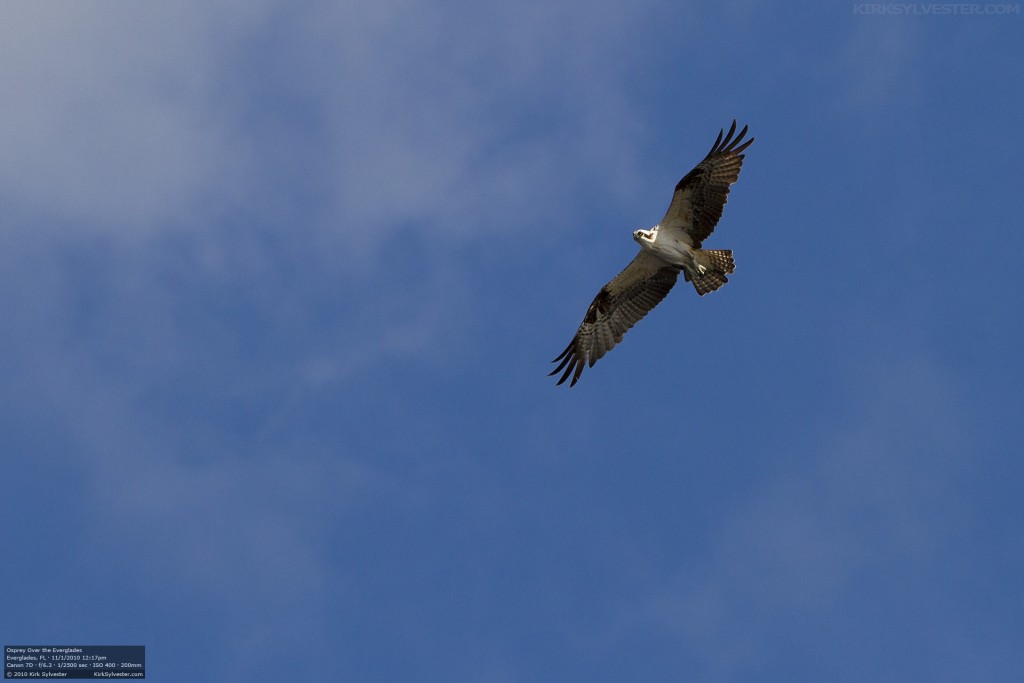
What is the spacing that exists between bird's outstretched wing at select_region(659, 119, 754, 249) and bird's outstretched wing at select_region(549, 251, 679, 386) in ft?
5.71

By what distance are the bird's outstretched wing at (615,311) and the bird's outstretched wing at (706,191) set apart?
1740 mm

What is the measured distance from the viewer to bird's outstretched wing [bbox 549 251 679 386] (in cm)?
5384

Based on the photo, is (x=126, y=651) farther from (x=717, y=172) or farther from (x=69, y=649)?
(x=717, y=172)

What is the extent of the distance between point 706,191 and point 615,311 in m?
4.16

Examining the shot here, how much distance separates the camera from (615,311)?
5444 cm

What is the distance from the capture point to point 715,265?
52.2m

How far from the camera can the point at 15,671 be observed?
52.4 meters

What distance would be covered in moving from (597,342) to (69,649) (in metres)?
13.9

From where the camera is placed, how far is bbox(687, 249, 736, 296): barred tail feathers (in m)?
52.1

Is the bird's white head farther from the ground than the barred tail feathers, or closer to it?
farther from the ground

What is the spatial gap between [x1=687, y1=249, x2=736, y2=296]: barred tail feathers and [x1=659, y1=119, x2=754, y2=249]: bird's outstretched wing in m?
0.40

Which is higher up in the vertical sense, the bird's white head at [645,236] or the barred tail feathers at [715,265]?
the bird's white head at [645,236]

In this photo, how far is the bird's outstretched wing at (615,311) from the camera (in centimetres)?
5384

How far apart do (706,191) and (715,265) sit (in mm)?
1678
